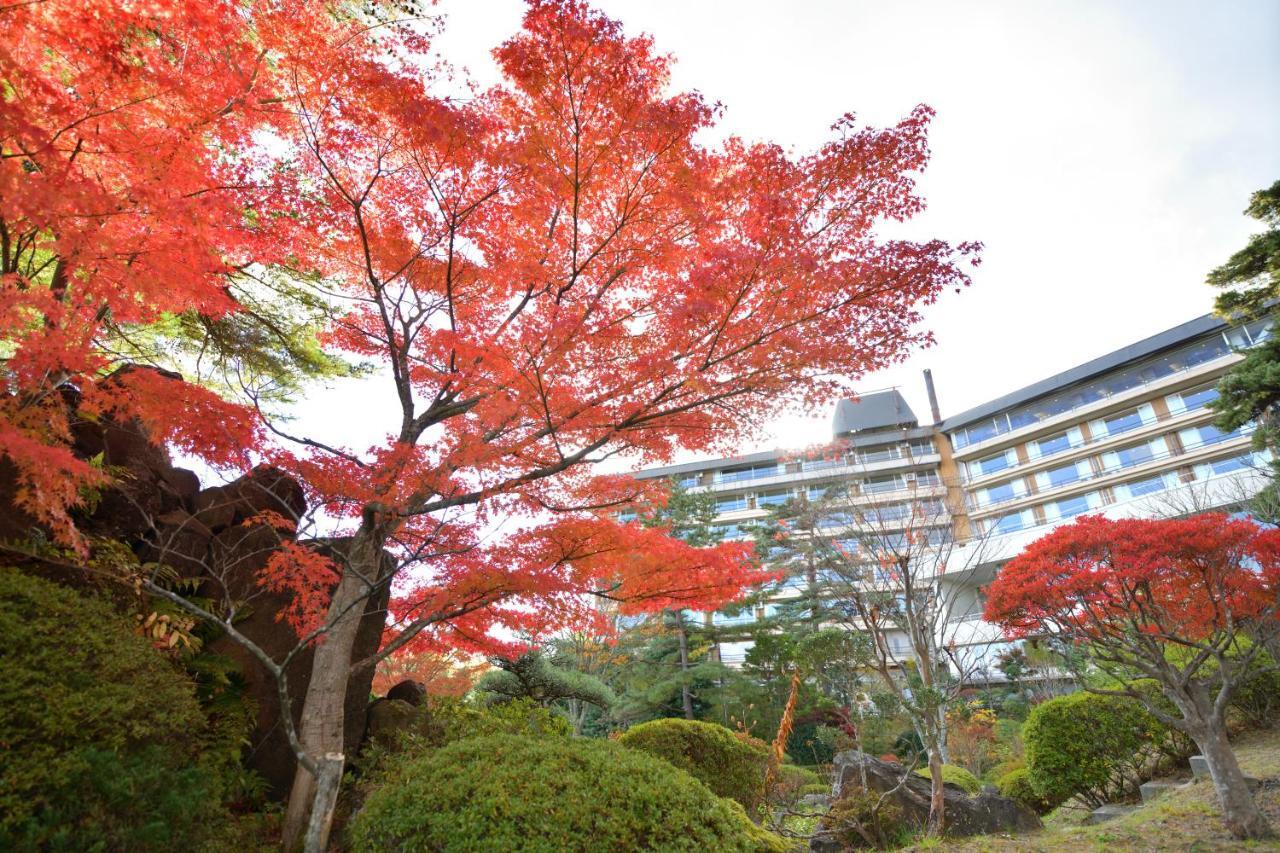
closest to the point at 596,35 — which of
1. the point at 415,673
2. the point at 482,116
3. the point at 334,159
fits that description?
the point at 482,116

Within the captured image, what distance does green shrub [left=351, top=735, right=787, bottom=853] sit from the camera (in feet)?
12.1

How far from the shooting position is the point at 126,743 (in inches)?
148

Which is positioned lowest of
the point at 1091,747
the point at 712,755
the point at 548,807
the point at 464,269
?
the point at 1091,747

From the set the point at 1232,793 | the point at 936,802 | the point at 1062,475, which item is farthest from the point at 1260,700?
the point at 1062,475

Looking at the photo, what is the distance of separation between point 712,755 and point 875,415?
107 ft

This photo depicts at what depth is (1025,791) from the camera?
9844 millimetres

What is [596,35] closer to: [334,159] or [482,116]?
[482,116]

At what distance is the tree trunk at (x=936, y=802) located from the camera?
6.98 m

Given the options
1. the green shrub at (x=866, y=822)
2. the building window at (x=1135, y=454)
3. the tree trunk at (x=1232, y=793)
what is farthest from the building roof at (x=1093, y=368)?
the green shrub at (x=866, y=822)

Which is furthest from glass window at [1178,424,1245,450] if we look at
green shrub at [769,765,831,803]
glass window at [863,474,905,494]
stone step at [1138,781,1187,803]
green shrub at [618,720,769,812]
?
green shrub at [618,720,769,812]

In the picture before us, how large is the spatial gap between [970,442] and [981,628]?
44.1 ft

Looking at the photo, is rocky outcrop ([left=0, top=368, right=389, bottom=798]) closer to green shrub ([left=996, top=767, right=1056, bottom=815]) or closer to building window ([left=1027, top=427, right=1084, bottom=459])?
green shrub ([left=996, top=767, right=1056, bottom=815])

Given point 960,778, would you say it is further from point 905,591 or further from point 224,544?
point 224,544

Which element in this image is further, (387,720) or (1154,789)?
(1154,789)
